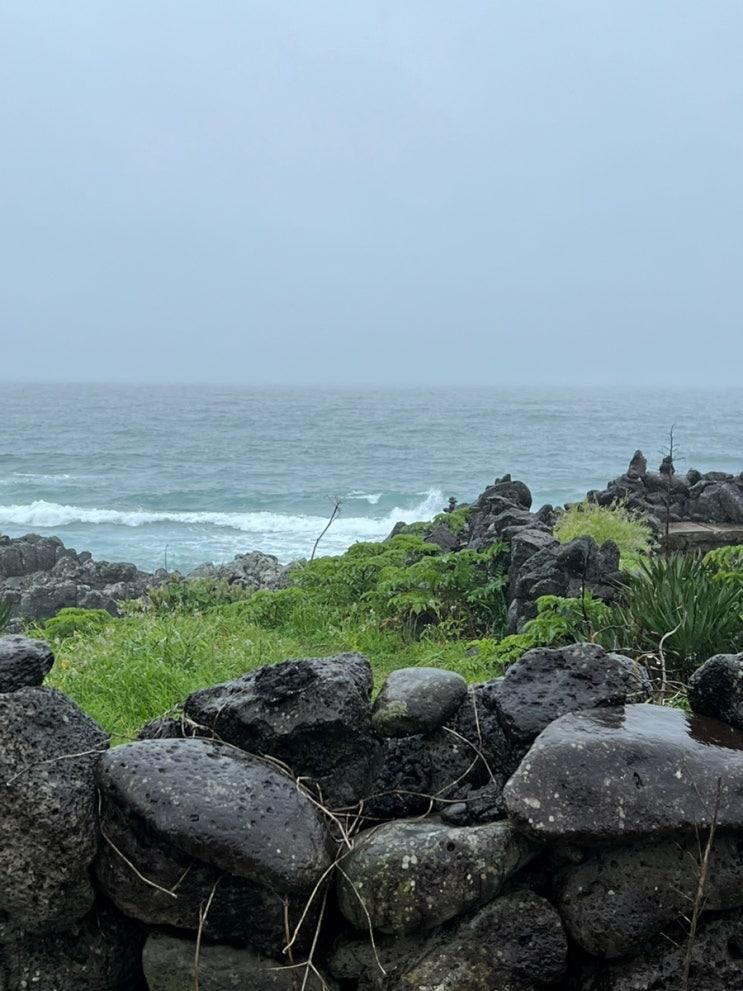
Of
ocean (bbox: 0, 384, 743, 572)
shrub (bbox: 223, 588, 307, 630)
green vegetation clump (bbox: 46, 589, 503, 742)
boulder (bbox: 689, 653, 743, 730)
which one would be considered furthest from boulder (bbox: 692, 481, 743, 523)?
boulder (bbox: 689, 653, 743, 730)

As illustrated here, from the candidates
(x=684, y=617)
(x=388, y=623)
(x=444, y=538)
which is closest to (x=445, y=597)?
(x=388, y=623)

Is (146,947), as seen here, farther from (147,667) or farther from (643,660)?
(643,660)

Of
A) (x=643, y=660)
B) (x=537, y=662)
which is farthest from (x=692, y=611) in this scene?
(x=537, y=662)

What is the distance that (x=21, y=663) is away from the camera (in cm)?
434

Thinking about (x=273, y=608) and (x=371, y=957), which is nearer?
(x=371, y=957)

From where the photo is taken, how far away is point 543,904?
12.1 ft

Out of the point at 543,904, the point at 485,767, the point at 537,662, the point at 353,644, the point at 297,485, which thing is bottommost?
the point at 297,485

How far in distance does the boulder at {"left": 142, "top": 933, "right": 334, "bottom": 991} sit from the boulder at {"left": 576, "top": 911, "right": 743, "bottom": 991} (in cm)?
128

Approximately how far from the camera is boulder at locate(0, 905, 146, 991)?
3830 mm

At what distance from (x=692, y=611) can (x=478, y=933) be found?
9.81 ft

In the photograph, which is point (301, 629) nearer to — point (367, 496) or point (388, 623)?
point (388, 623)

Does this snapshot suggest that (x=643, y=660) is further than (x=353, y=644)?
No

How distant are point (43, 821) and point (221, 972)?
96 centimetres

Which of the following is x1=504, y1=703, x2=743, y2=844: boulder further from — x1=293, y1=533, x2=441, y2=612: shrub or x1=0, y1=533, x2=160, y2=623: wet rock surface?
x1=0, y1=533, x2=160, y2=623: wet rock surface
